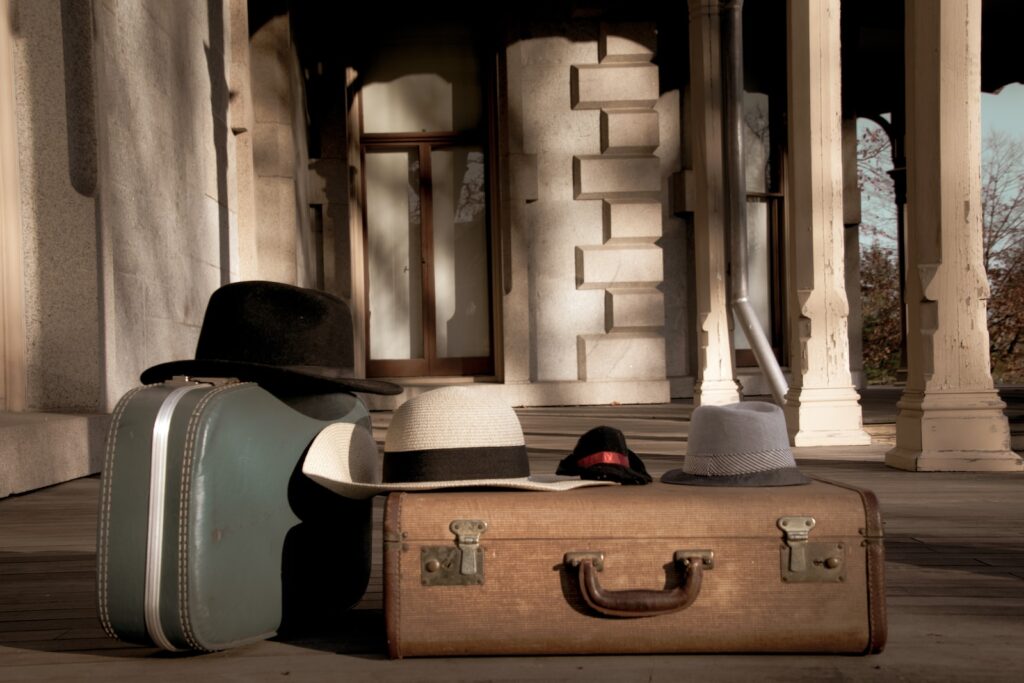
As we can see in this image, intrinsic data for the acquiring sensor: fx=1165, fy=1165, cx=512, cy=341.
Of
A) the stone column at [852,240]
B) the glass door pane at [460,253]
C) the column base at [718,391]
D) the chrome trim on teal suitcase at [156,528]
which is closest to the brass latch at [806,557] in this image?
the chrome trim on teal suitcase at [156,528]

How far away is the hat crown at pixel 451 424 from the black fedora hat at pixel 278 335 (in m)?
0.10

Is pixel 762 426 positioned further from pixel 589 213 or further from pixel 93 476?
pixel 589 213

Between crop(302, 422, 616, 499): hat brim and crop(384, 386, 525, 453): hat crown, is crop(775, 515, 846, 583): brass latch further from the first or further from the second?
crop(384, 386, 525, 453): hat crown

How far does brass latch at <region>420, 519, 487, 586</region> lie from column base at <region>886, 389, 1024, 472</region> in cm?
338

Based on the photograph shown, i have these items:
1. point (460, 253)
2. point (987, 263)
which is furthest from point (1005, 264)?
point (460, 253)

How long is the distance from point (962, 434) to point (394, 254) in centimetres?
702

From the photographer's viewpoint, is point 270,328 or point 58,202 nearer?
point 270,328

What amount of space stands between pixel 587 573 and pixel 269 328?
0.86 metres

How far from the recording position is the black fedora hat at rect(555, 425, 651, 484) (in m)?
2.43

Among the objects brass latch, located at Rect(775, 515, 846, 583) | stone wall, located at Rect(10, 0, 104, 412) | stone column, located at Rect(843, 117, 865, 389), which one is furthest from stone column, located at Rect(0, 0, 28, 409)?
stone column, located at Rect(843, 117, 865, 389)

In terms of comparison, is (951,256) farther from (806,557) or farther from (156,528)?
(156,528)

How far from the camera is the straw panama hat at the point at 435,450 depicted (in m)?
2.34

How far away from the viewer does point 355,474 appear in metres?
2.43

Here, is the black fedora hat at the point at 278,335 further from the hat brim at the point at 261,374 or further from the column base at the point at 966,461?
the column base at the point at 966,461
